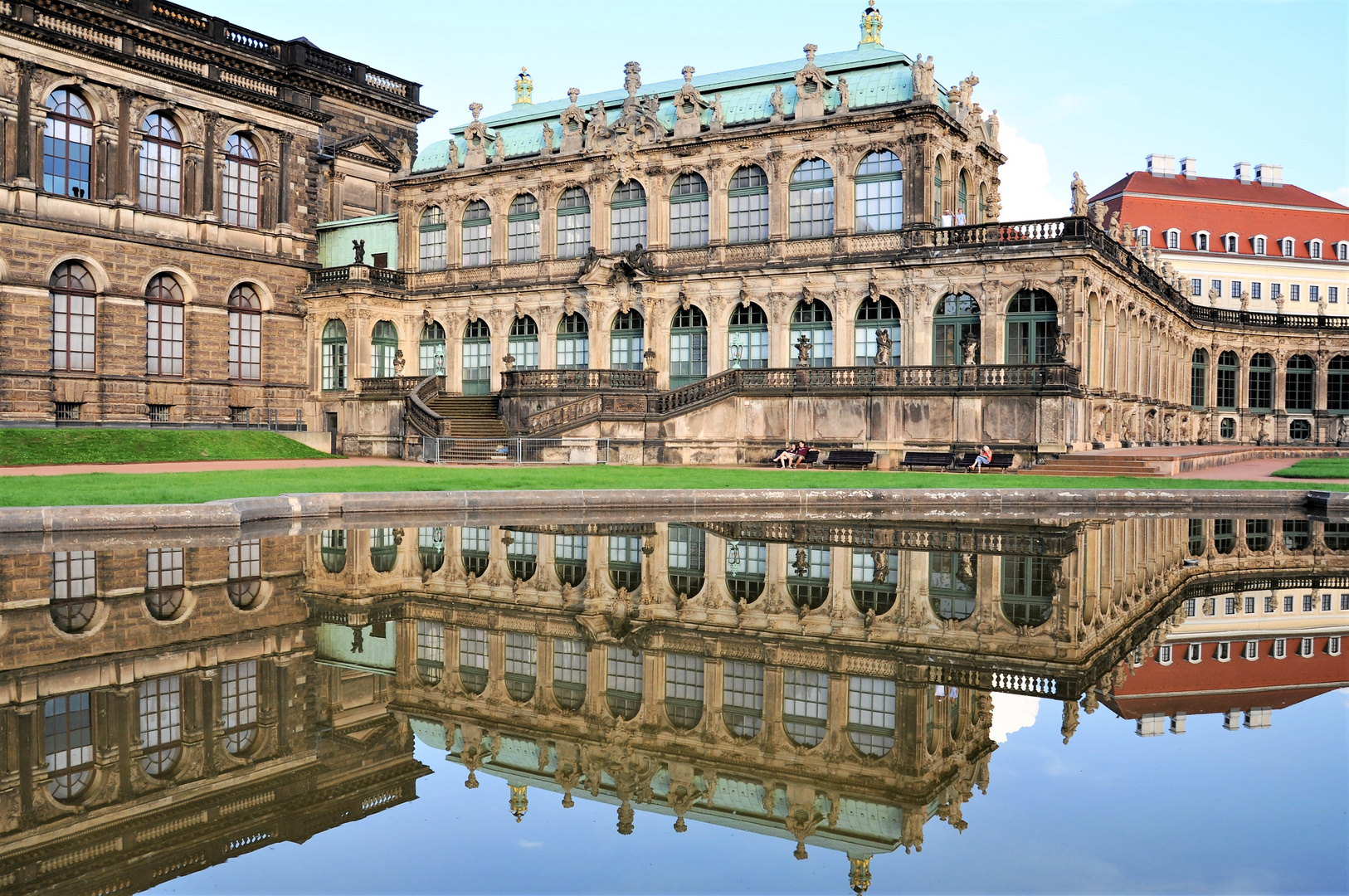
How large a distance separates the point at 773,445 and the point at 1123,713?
3105 centimetres

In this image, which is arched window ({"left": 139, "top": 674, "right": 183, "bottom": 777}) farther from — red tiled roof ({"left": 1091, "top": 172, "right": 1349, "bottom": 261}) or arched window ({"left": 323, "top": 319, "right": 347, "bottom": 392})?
red tiled roof ({"left": 1091, "top": 172, "right": 1349, "bottom": 261})

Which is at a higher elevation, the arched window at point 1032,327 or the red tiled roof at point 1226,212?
the red tiled roof at point 1226,212

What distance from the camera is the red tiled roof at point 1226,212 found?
268 ft

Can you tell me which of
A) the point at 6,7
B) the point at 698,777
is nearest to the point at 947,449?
the point at 698,777

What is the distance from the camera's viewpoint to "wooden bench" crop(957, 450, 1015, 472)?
33.7 m

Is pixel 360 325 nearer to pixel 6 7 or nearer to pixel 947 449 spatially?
pixel 6 7

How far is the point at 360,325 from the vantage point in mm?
49375

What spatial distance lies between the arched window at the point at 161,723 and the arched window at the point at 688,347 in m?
37.8

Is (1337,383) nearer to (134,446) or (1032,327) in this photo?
(1032,327)

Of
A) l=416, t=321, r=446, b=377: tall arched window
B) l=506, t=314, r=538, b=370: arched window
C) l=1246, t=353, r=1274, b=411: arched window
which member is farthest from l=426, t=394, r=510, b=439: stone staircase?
l=1246, t=353, r=1274, b=411: arched window

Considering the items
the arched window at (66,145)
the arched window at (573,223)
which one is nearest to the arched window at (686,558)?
the arched window at (573,223)

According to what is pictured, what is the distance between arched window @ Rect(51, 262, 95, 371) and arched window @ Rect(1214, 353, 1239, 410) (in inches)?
2459

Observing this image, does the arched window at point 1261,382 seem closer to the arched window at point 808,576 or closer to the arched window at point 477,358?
the arched window at point 477,358

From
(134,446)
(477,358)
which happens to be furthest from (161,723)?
(477,358)
